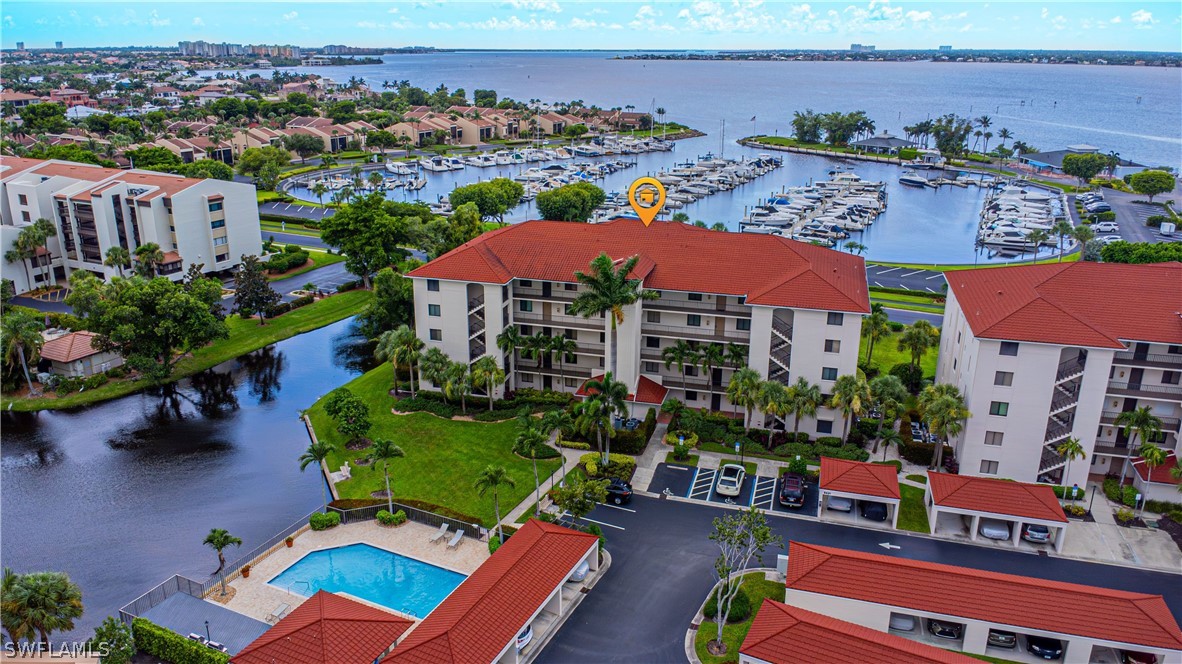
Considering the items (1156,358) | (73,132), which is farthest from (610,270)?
(73,132)

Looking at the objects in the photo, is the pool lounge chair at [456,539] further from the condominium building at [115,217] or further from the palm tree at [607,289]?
the condominium building at [115,217]

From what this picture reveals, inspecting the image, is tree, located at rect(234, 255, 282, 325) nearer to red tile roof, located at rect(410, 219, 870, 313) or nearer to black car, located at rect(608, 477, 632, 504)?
red tile roof, located at rect(410, 219, 870, 313)

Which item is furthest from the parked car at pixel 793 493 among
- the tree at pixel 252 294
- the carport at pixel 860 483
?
the tree at pixel 252 294

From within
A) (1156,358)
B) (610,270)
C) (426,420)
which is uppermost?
(610,270)

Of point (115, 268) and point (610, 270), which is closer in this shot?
point (610, 270)

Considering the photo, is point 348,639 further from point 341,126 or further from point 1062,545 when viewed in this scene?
point 341,126

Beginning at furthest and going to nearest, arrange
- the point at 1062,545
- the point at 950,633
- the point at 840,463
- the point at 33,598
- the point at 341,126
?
the point at 341,126, the point at 840,463, the point at 1062,545, the point at 950,633, the point at 33,598

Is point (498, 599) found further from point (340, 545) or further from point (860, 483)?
point (860, 483)

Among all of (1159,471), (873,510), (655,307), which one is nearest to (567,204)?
(655,307)
